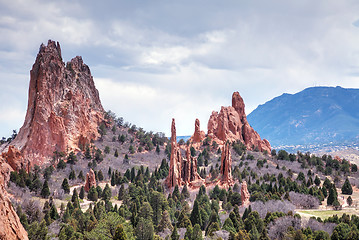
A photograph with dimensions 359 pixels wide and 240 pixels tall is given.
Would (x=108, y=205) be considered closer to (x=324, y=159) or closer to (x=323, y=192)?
(x=323, y=192)

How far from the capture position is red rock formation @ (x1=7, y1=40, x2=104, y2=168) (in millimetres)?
88125

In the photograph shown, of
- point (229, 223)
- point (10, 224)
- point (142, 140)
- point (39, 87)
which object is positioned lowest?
point (229, 223)

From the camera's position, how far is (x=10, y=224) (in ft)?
63.1

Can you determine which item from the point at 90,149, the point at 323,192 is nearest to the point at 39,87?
the point at 90,149

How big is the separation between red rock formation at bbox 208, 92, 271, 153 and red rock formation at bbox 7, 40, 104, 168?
45.1m

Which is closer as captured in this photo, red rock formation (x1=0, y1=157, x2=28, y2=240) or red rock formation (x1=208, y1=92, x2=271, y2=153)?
red rock formation (x1=0, y1=157, x2=28, y2=240)

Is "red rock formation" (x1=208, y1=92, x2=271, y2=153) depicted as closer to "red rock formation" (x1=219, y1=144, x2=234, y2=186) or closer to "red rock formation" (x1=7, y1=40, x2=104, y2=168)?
"red rock formation" (x1=7, y1=40, x2=104, y2=168)

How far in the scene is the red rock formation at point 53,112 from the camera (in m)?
88.1

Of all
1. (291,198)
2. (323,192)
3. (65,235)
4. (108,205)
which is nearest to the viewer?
(65,235)

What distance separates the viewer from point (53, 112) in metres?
91.5

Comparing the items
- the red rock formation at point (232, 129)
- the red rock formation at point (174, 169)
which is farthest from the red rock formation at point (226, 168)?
the red rock formation at point (232, 129)

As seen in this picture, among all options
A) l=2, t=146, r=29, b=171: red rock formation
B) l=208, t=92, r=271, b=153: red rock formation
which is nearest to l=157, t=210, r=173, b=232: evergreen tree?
l=2, t=146, r=29, b=171: red rock formation

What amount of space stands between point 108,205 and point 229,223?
871 inches

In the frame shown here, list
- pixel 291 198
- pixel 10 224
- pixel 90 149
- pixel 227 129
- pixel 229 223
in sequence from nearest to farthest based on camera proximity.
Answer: pixel 10 224
pixel 229 223
pixel 291 198
pixel 90 149
pixel 227 129
